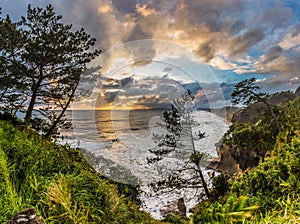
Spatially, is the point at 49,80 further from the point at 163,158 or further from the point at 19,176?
the point at 19,176

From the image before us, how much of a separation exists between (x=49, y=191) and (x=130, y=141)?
45.1ft

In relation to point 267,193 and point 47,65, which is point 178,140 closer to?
point 47,65

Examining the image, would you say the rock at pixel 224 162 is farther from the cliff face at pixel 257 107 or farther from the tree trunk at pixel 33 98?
the tree trunk at pixel 33 98

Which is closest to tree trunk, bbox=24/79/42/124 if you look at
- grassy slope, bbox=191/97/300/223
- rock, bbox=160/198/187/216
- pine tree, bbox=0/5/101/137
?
pine tree, bbox=0/5/101/137

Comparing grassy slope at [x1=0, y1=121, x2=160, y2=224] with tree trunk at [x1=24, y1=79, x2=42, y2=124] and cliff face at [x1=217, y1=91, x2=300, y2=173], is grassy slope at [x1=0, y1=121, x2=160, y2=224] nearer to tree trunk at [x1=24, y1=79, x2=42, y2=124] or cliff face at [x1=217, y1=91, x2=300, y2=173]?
tree trunk at [x1=24, y1=79, x2=42, y2=124]

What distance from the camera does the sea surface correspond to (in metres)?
12.7

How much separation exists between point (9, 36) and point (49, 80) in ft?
7.99

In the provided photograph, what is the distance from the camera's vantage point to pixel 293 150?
3887mm

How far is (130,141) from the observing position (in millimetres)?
16906

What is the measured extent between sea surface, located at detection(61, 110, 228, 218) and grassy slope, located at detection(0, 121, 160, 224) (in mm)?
7429

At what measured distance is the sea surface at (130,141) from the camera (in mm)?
12699

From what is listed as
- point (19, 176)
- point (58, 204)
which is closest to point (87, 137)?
point (19, 176)

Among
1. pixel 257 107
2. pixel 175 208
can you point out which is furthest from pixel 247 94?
pixel 175 208

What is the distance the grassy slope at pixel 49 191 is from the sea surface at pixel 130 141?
7.43m
